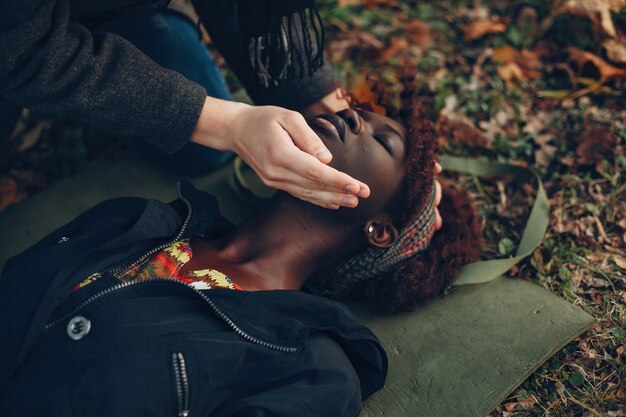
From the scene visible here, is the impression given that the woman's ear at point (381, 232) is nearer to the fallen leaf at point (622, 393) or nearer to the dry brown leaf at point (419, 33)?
the fallen leaf at point (622, 393)

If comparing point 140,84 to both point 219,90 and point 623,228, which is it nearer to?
point 219,90

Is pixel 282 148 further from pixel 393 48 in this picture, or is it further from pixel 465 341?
pixel 393 48

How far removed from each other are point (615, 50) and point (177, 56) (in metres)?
2.90

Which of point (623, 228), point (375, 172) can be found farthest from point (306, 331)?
point (623, 228)

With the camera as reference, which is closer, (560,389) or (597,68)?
(560,389)

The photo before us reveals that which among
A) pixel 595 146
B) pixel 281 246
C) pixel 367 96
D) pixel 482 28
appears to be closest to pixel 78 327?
pixel 281 246

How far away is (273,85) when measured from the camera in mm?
2828

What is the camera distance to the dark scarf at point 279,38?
246 cm

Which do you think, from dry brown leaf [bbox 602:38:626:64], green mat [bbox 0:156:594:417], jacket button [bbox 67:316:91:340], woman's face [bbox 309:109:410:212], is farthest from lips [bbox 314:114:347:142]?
dry brown leaf [bbox 602:38:626:64]

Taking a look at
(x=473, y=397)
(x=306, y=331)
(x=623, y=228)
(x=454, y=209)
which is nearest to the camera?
(x=306, y=331)

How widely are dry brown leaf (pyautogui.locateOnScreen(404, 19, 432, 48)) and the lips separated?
6.94ft

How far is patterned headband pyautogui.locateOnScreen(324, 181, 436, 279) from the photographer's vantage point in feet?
8.16

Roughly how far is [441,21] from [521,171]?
1.73 m

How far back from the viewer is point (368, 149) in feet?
7.68
